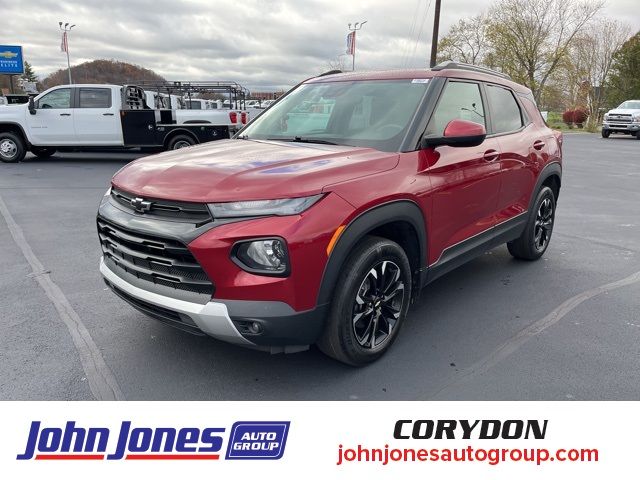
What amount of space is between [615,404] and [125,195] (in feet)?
9.83

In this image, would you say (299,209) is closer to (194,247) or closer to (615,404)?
(194,247)

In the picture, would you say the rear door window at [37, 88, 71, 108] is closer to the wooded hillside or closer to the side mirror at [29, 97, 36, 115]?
the side mirror at [29, 97, 36, 115]

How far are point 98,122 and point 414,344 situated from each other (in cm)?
1177

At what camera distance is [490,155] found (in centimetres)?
387

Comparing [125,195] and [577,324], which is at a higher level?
[125,195]

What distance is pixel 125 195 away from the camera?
9.61 ft

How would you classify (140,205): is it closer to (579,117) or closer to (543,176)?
(543,176)

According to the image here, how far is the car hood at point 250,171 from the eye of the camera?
8.28 ft

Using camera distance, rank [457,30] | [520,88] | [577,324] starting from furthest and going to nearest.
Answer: [457,30], [520,88], [577,324]

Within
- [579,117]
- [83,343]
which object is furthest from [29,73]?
[83,343]

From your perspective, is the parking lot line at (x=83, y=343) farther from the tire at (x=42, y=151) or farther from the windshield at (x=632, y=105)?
the windshield at (x=632, y=105)

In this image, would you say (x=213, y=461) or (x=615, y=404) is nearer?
(x=213, y=461)

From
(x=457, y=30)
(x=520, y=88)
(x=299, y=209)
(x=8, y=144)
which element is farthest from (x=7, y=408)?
(x=457, y=30)

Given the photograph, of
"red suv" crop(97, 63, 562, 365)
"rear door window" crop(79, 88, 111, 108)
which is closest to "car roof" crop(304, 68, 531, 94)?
"red suv" crop(97, 63, 562, 365)
